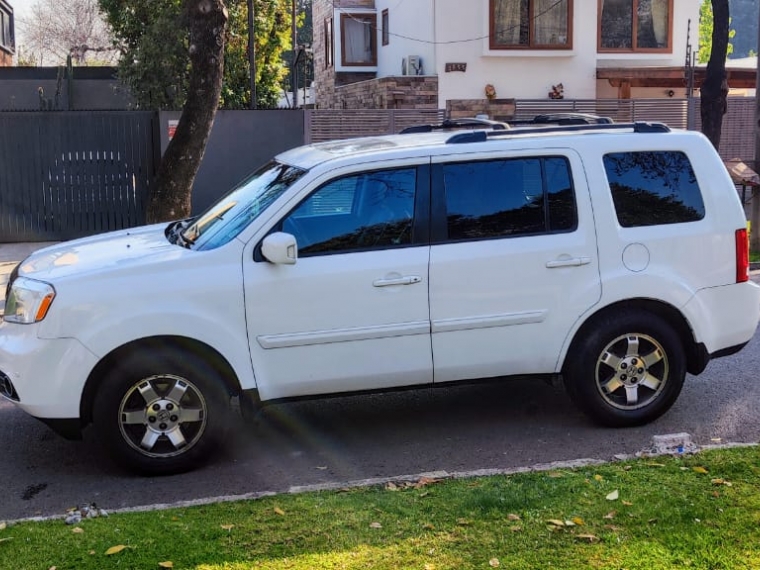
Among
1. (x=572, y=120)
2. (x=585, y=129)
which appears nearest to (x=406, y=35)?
(x=572, y=120)

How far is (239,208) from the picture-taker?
6.00 m

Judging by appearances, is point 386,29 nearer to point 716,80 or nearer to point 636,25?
point 636,25

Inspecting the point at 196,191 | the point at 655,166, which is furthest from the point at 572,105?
the point at 655,166

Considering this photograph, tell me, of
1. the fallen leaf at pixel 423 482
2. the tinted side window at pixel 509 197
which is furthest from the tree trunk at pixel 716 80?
the fallen leaf at pixel 423 482

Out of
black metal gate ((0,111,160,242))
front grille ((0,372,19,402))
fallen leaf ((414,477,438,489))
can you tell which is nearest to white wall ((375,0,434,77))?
black metal gate ((0,111,160,242))

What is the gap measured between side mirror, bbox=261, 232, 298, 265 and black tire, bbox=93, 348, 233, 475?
28.2 inches

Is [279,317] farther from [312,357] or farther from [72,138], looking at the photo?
[72,138]

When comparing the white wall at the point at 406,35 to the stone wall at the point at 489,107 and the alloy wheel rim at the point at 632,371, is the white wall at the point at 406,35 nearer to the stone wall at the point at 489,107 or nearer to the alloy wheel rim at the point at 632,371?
the stone wall at the point at 489,107

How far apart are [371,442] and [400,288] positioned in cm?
112

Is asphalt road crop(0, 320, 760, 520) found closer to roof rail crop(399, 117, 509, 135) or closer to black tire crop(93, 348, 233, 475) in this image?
black tire crop(93, 348, 233, 475)

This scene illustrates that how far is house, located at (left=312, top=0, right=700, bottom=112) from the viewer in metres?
22.8

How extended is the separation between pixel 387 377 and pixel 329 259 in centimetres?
80

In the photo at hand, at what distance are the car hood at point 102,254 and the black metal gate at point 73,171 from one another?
9688 millimetres

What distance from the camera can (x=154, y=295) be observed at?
5.31 metres
